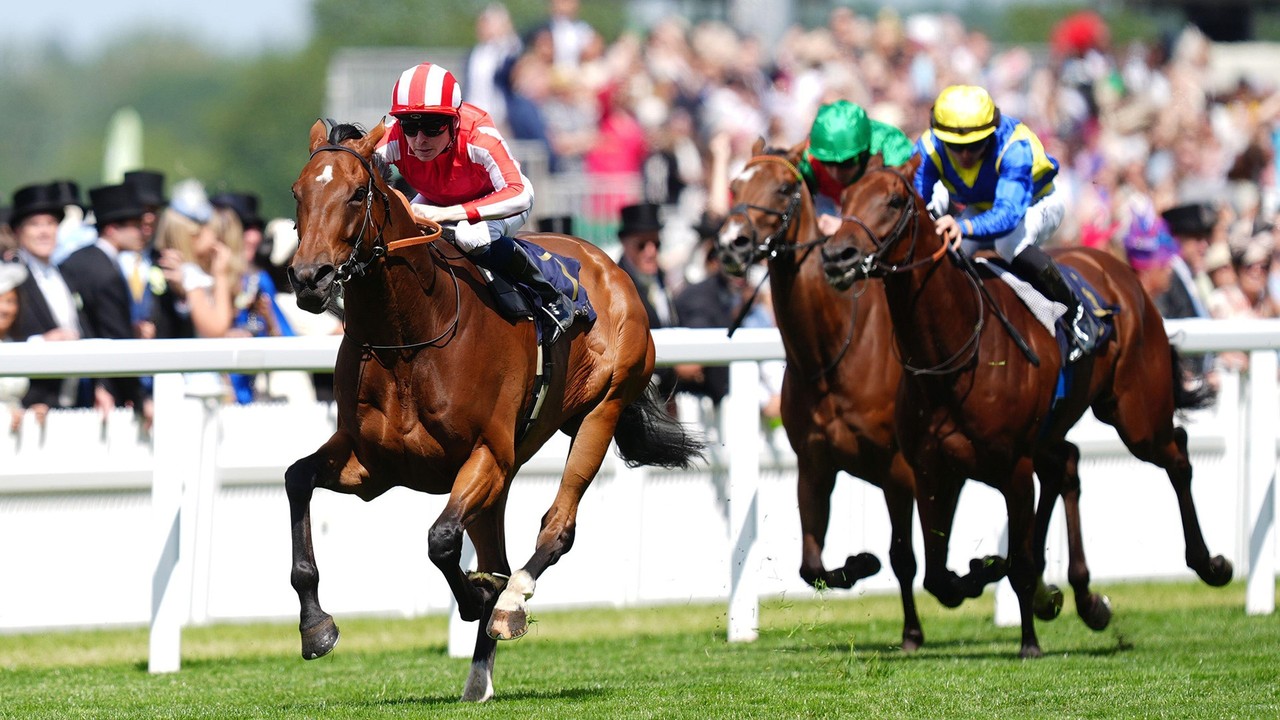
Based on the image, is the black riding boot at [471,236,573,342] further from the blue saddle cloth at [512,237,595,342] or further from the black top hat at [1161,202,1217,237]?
the black top hat at [1161,202,1217,237]

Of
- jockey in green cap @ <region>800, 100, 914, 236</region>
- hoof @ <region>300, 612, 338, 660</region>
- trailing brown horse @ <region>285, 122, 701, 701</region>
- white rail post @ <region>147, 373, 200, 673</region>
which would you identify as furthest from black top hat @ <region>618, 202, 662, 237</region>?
hoof @ <region>300, 612, 338, 660</region>

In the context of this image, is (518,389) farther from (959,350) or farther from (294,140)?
(294,140)

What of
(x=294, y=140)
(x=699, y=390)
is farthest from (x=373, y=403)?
(x=294, y=140)

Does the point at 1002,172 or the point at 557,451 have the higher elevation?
the point at 1002,172

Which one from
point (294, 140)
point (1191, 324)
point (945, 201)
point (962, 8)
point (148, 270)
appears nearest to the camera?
point (945, 201)

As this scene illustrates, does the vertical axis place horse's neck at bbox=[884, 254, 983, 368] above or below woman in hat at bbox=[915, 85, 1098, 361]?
below

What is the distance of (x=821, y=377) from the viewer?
7.77m

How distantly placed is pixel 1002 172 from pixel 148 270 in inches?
170

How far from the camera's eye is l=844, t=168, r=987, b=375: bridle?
23.1 feet

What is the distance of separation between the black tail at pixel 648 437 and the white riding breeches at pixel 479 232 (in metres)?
1.24

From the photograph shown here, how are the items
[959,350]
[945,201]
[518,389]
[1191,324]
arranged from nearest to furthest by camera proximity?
1. [518,389]
2. [959,350]
3. [945,201]
4. [1191,324]

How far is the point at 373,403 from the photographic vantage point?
6137mm

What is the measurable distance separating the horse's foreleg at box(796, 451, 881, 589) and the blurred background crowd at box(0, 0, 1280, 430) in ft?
5.83

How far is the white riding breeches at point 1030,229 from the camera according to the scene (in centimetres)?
782
